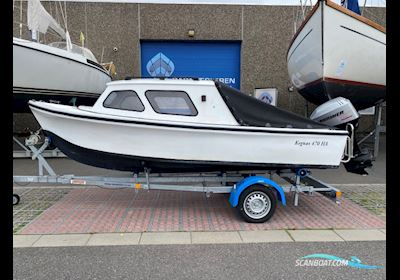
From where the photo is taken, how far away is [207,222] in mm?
4352

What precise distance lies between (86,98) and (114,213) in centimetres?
489

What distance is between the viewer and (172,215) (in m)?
4.61

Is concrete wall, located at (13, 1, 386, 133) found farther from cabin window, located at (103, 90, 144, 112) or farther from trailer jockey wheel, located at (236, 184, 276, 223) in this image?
trailer jockey wheel, located at (236, 184, 276, 223)

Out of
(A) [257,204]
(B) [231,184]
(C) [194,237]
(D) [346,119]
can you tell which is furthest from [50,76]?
(D) [346,119]

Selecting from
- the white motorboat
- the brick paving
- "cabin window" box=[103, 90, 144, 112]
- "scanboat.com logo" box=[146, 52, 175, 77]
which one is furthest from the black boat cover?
"scanboat.com logo" box=[146, 52, 175, 77]

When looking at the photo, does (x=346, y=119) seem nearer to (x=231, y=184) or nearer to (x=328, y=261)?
(x=231, y=184)

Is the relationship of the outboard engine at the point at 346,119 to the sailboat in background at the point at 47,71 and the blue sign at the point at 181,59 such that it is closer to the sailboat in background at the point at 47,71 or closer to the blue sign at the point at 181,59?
the sailboat in background at the point at 47,71

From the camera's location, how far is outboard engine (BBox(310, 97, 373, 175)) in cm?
457

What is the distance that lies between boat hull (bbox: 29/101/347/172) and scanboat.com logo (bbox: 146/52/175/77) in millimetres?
6851

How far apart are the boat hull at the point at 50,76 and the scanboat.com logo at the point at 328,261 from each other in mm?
5041

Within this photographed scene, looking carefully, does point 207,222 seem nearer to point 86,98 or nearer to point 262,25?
point 86,98

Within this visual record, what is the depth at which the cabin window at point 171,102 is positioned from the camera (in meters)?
4.25

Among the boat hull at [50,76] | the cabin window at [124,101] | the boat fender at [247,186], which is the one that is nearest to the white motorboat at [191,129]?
the cabin window at [124,101]
